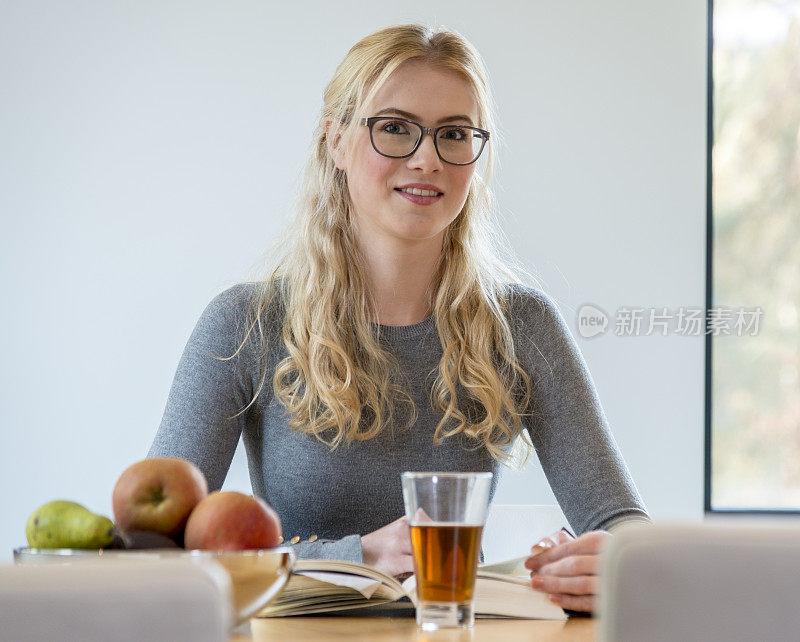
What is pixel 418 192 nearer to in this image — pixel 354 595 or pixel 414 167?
pixel 414 167

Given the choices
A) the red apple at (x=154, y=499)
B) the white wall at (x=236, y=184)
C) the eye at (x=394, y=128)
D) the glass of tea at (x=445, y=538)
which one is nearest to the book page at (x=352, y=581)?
the glass of tea at (x=445, y=538)

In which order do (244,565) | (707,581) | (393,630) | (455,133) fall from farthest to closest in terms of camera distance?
(455,133), (393,630), (244,565), (707,581)

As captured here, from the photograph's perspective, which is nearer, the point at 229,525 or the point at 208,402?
the point at 229,525

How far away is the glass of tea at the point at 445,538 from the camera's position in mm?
862

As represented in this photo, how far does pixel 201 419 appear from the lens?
1.57 m

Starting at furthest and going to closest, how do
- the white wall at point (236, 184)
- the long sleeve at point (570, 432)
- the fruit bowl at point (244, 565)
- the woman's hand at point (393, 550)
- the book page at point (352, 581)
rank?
the white wall at point (236, 184), the long sleeve at point (570, 432), the woman's hand at point (393, 550), the book page at point (352, 581), the fruit bowl at point (244, 565)

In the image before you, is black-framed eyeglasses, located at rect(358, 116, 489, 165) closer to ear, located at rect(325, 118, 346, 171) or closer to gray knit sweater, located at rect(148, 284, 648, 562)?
ear, located at rect(325, 118, 346, 171)

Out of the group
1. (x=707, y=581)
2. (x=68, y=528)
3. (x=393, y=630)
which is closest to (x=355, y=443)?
(x=393, y=630)

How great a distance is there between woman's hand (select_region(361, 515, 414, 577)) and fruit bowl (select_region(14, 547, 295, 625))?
40cm

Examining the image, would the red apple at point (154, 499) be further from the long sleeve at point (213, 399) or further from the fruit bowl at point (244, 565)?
the long sleeve at point (213, 399)

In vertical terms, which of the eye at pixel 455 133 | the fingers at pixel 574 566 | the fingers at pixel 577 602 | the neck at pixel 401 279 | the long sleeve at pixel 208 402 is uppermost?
the eye at pixel 455 133

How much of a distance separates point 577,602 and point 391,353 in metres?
0.72

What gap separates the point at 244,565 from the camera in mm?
797

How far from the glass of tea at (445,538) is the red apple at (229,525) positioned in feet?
0.44
